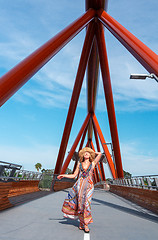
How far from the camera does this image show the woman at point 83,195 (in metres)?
4.65

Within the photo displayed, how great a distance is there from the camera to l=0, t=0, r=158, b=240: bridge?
4633mm

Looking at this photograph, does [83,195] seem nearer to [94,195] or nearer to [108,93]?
[94,195]

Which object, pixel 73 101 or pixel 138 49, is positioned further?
pixel 73 101

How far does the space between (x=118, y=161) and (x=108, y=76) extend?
10.3 metres

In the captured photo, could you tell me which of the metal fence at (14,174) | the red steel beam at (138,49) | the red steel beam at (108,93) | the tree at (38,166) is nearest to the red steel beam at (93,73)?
the red steel beam at (108,93)

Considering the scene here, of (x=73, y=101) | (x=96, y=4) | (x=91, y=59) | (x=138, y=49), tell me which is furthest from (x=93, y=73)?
(x=138, y=49)

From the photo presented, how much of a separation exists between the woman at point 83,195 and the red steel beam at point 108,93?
1941 cm

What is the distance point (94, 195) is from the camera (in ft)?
56.5

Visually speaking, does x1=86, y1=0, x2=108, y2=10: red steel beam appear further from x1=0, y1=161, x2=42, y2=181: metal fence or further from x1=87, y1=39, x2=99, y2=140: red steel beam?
x1=0, y1=161, x2=42, y2=181: metal fence

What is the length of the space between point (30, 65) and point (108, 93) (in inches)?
541

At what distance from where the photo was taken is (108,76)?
23719mm

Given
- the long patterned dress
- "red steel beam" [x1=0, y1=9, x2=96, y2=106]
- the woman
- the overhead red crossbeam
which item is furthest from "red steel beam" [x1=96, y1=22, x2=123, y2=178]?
the long patterned dress

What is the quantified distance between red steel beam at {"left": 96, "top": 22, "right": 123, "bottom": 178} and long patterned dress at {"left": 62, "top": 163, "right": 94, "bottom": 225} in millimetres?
19666

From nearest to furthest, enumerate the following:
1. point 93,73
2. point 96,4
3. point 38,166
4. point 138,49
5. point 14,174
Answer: point 14,174 < point 138,49 < point 96,4 < point 93,73 < point 38,166
